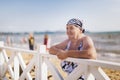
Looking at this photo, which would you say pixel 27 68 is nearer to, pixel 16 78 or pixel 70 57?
pixel 16 78

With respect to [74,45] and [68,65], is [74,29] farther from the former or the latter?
[68,65]

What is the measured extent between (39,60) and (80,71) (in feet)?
4.56

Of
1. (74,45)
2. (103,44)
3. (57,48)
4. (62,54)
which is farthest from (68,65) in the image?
(103,44)

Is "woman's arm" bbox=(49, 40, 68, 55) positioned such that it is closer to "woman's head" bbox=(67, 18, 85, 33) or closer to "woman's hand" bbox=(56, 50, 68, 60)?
"woman's hand" bbox=(56, 50, 68, 60)

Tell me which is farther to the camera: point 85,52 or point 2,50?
point 2,50

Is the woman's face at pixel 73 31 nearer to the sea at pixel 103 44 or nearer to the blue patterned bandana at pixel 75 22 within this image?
the blue patterned bandana at pixel 75 22

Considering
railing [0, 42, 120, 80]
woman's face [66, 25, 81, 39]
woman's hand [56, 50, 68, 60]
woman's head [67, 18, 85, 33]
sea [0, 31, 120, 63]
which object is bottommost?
sea [0, 31, 120, 63]

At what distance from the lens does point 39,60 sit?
4820 millimetres

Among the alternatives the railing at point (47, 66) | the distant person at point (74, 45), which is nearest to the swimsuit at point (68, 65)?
the distant person at point (74, 45)

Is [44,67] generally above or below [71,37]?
below

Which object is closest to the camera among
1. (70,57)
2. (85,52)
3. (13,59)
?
(85,52)

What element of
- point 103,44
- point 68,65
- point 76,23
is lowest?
point 103,44

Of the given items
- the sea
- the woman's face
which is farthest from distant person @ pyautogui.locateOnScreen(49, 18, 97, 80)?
the sea

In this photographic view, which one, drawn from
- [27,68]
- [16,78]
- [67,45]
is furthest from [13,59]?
[67,45]
